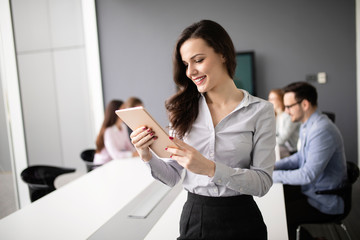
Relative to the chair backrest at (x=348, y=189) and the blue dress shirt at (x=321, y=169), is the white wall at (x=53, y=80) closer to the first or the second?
the blue dress shirt at (x=321, y=169)

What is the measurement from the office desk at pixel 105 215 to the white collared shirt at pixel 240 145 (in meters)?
0.48

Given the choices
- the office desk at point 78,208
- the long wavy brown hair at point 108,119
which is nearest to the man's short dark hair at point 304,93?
the office desk at point 78,208

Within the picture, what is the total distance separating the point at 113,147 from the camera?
3.78 meters

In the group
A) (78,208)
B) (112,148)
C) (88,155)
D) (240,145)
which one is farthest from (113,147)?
(240,145)

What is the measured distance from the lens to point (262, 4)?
5438 mm

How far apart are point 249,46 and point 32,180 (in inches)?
161

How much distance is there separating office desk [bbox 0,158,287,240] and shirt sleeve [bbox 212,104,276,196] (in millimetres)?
496

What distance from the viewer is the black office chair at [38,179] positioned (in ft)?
9.06

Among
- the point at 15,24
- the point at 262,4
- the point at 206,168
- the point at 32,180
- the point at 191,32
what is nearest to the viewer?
the point at 206,168

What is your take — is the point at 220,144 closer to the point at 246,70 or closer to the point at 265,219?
the point at 265,219

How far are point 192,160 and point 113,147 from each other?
2.75 meters

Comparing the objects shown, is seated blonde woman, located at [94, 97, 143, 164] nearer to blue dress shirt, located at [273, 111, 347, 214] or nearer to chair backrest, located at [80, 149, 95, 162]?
chair backrest, located at [80, 149, 95, 162]

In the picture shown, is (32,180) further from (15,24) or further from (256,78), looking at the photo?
(256,78)

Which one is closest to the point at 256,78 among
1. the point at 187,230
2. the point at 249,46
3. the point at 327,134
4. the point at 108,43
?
the point at 249,46
